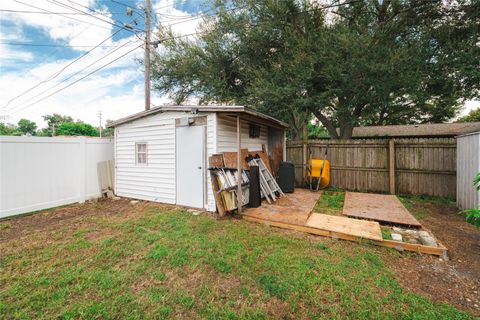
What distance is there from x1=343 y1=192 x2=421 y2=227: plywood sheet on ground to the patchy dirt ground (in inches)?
17.6

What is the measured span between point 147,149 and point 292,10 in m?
7.64

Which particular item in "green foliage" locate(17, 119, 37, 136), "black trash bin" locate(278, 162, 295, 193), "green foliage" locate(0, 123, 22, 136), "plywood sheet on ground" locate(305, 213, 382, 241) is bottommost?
"plywood sheet on ground" locate(305, 213, 382, 241)

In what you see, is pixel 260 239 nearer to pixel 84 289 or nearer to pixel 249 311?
pixel 249 311

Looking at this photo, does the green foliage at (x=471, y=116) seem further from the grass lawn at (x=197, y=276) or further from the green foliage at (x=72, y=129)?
the green foliage at (x=72, y=129)

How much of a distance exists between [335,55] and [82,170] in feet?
29.6

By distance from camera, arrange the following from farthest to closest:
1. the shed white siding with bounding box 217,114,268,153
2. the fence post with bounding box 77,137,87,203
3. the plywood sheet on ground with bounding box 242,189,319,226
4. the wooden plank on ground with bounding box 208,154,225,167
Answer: the fence post with bounding box 77,137,87,203, the shed white siding with bounding box 217,114,268,153, the wooden plank on ground with bounding box 208,154,225,167, the plywood sheet on ground with bounding box 242,189,319,226

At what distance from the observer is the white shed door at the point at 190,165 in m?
4.95

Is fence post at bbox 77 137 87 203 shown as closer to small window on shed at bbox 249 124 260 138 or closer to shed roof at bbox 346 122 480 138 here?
small window on shed at bbox 249 124 260 138

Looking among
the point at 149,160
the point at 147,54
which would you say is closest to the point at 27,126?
the point at 147,54

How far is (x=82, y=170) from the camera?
20.2 feet

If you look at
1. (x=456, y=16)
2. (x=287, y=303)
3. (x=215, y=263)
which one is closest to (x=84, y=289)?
(x=215, y=263)

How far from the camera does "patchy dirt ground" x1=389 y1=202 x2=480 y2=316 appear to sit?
2.11 metres

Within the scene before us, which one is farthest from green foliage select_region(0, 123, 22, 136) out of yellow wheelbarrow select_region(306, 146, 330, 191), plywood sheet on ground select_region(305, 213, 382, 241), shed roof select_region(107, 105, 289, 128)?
plywood sheet on ground select_region(305, 213, 382, 241)

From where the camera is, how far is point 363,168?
22.3 feet
